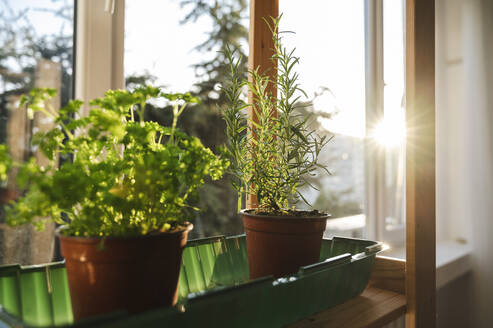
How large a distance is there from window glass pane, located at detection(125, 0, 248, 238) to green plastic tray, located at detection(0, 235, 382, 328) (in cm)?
41

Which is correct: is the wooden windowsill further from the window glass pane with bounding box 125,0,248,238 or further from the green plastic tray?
the window glass pane with bounding box 125,0,248,238

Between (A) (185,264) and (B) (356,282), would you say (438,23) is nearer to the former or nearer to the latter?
(B) (356,282)

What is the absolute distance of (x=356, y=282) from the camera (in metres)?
0.75

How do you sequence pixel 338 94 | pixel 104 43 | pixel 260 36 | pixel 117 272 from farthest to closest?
1. pixel 338 94
2. pixel 260 36
3. pixel 104 43
4. pixel 117 272

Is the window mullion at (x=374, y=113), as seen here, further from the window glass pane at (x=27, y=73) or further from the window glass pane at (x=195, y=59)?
the window glass pane at (x=27, y=73)

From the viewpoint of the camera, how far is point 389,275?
842 mm

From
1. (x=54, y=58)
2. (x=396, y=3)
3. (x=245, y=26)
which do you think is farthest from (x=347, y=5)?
(x=54, y=58)

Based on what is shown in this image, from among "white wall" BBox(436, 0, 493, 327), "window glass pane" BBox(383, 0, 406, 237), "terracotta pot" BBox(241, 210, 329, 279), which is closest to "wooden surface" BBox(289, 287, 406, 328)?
"terracotta pot" BBox(241, 210, 329, 279)

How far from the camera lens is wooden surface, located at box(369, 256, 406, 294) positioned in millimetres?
819

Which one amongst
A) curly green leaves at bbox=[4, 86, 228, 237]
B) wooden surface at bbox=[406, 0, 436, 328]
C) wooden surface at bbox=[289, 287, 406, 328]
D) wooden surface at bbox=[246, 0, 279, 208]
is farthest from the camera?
wooden surface at bbox=[246, 0, 279, 208]

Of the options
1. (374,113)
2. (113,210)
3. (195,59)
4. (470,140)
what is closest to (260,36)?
(195,59)

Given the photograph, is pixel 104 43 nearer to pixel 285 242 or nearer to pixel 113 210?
pixel 113 210

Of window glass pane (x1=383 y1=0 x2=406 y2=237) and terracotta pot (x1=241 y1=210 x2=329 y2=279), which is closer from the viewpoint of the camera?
terracotta pot (x1=241 y1=210 x2=329 y2=279)

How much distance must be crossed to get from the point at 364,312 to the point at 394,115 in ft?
4.98
